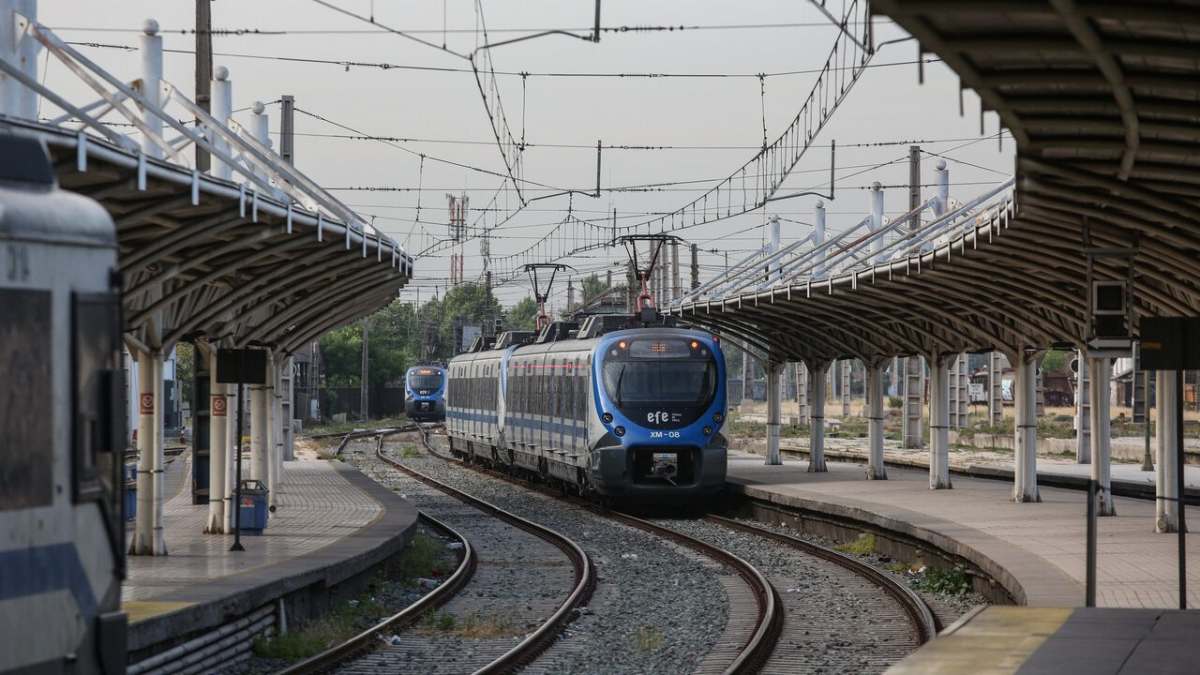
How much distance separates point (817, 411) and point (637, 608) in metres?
15.0

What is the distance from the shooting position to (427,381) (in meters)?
65.8

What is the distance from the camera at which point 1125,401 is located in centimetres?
7925

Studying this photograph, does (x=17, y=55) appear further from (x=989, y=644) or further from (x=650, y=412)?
(x=650, y=412)

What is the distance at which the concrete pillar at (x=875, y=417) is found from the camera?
27016mm

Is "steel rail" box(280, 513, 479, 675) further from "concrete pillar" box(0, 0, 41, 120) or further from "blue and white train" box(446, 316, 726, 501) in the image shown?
"blue and white train" box(446, 316, 726, 501)

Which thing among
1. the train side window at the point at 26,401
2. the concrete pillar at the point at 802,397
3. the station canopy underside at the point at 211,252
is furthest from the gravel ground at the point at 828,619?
the concrete pillar at the point at 802,397

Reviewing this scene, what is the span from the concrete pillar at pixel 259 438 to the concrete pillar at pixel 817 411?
11606 millimetres

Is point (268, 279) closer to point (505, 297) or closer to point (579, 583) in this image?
point (579, 583)

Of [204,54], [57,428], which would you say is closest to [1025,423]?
[204,54]

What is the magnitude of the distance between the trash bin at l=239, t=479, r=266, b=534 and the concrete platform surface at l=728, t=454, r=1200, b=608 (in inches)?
289

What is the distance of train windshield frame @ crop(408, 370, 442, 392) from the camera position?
65.6 meters

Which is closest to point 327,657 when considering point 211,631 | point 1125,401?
point 211,631

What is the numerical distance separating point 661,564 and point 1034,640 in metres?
9.11

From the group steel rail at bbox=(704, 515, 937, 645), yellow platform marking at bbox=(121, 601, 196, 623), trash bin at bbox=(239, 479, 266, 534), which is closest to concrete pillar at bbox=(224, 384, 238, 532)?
trash bin at bbox=(239, 479, 266, 534)
